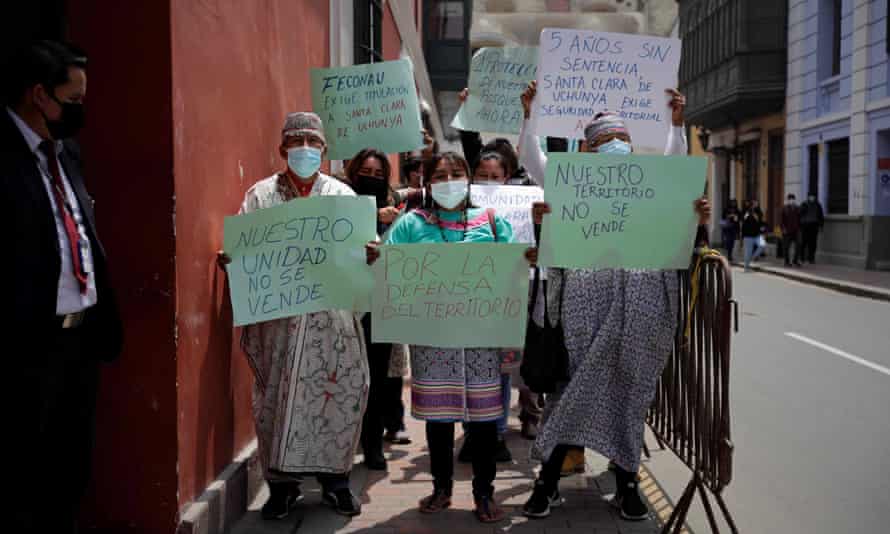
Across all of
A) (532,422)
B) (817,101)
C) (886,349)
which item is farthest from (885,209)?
(532,422)

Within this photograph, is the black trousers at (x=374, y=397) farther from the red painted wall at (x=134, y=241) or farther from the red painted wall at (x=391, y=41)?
the red painted wall at (x=391, y=41)

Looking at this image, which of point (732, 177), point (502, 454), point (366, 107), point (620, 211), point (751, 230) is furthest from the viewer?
point (732, 177)

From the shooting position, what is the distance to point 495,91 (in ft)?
22.6

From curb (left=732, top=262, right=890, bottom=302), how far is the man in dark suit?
14.1 meters

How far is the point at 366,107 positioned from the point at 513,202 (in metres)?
1.23

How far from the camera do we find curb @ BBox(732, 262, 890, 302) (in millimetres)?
14898

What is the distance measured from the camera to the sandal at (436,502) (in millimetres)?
4484

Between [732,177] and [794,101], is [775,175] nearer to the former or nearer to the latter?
[794,101]

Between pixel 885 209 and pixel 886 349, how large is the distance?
11.3 meters

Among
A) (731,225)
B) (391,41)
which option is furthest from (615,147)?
(731,225)

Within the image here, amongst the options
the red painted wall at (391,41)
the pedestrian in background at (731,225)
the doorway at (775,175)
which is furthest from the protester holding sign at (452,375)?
the doorway at (775,175)

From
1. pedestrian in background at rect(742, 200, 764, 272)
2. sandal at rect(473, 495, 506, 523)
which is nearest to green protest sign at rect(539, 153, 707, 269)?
sandal at rect(473, 495, 506, 523)

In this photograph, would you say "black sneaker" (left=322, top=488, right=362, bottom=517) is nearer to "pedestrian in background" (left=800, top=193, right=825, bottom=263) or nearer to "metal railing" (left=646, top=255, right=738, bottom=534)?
"metal railing" (left=646, top=255, right=738, bottom=534)

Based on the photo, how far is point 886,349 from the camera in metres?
9.39
